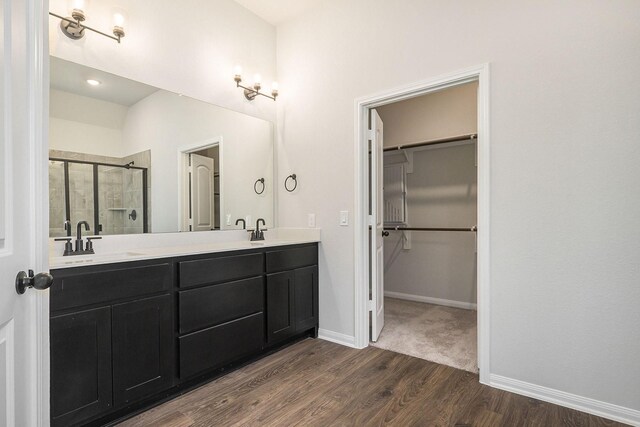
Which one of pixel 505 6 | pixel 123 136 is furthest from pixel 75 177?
pixel 505 6

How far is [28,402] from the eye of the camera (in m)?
1.03

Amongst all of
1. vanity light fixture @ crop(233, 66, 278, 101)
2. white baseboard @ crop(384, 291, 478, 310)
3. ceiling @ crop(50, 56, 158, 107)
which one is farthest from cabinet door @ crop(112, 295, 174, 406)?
white baseboard @ crop(384, 291, 478, 310)

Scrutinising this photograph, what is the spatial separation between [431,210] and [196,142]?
2.81m

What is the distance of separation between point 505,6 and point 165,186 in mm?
2557

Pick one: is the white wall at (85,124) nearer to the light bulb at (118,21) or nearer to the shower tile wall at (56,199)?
the shower tile wall at (56,199)

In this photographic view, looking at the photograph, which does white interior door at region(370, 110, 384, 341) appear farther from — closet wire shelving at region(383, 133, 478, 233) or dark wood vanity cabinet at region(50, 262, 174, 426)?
dark wood vanity cabinet at region(50, 262, 174, 426)

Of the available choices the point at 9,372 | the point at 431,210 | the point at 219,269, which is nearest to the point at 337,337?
the point at 219,269

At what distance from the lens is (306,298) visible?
9.49ft

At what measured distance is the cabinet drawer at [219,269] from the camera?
6.68 ft

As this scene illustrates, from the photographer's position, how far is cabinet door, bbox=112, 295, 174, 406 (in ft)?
5.70

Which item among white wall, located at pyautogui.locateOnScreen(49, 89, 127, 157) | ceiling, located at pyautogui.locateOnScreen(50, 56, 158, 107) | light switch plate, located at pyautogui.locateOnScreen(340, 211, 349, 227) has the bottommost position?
light switch plate, located at pyautogui.locateOnScreen(340, 211, 349, 227)

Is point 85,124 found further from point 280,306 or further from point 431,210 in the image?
point 431,210

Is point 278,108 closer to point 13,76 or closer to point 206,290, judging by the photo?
point 206,290

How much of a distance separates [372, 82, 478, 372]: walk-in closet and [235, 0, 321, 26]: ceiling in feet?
5.69
